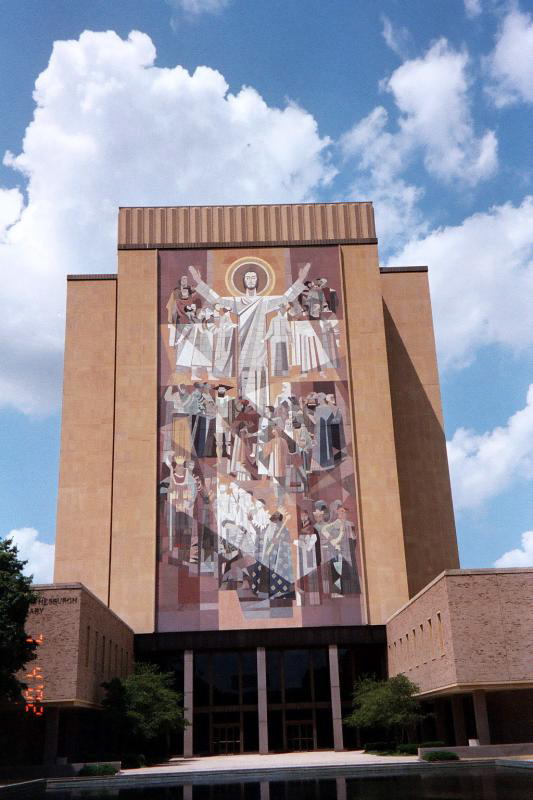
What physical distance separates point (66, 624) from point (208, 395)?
21.8 meters

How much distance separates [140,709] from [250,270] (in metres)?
28.4

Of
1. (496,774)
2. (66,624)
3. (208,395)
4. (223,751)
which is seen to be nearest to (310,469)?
(208,395)

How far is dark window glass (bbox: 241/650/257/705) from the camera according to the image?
52000 millimetres

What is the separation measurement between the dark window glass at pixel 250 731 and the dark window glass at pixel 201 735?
7.01 ft

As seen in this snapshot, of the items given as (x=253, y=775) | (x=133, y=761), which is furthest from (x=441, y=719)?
(x=133, y=761)

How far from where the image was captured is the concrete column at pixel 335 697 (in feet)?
162

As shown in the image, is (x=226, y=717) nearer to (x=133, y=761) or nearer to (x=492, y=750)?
(x=133, y=761)

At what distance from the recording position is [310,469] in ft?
179

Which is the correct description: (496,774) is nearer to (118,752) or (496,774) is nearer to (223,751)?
(118,752)

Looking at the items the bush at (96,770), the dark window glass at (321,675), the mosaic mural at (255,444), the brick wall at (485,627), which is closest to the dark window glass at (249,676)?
the mosaic mural at (255,444)

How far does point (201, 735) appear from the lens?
5125 centimetres

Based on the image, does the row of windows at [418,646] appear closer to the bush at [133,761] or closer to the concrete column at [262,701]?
the concrete column at [262,701]

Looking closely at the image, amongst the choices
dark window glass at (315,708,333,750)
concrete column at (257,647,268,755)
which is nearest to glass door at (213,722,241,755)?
concrete column at (257,647,268,755)

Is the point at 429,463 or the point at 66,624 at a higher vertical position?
the point at 429,463
